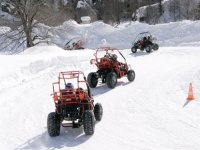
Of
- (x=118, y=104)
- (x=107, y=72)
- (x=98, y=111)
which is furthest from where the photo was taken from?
(x=107, y=72)

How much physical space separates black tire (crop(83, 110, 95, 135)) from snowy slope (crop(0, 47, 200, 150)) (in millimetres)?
202

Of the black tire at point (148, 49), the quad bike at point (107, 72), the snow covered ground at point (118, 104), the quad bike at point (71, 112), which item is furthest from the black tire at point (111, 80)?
the black tire at point (148, 49)

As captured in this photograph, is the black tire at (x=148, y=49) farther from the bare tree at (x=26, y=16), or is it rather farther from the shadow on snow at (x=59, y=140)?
the shadow on snow at (x=59, y=140)

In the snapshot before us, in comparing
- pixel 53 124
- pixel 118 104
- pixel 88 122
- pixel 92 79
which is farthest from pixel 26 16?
pixel 88 122

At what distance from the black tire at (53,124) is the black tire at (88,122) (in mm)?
670

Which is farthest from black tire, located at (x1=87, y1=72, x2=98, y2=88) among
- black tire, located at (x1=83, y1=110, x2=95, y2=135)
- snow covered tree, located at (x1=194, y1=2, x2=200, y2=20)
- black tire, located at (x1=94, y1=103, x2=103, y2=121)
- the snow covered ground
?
snow covered tree, located at (x1=194, y1=2, x2=200, y2=20)

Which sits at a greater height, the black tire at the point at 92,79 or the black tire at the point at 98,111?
the black tire at the point at 92,79

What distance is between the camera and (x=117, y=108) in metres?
12.5

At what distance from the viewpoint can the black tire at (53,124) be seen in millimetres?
9758

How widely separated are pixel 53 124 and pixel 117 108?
10.5 feet

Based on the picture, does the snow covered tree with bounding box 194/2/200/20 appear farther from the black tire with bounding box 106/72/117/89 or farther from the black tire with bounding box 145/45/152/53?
the black tire with bounding box 106/72/117/89

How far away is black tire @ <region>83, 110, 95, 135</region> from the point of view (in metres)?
9.63

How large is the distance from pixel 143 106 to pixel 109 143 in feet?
11.2

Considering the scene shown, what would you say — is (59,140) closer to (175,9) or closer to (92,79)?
(92,79)
